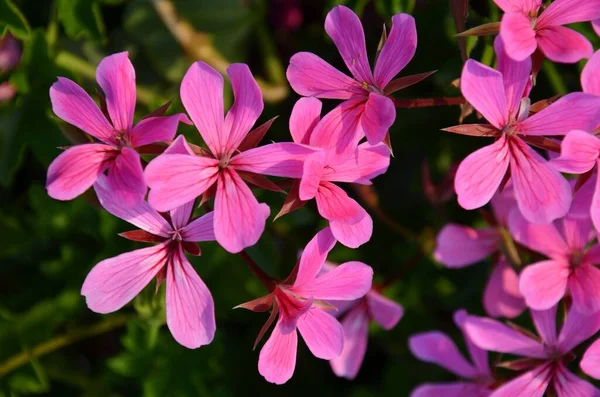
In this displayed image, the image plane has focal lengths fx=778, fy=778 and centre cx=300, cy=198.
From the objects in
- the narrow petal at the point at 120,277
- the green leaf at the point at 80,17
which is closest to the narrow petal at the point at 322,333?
the narrow petal at the point at 120,277

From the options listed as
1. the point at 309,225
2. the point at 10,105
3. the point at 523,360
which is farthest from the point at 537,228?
the point at 10,105

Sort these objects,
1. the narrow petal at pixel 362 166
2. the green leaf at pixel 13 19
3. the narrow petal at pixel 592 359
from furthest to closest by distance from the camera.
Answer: the green leaf at pixel 13 19, the narrow petal at pixel 592 359, the narrow petal at pixel 362 166

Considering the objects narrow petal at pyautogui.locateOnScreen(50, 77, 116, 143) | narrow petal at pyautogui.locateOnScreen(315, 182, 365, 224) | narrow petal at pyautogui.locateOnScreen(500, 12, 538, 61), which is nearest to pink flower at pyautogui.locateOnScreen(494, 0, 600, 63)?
narrow petal at pyautogui.locateOnScreen(500, 12, 538, 61)

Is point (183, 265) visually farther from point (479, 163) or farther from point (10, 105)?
point (10, 105)

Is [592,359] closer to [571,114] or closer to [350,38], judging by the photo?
[571,114]

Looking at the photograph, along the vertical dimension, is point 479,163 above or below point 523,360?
above

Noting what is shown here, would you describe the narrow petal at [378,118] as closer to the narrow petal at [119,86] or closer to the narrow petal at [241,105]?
the narrow petal at [241,105]

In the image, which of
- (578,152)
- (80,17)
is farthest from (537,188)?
(80,17)
